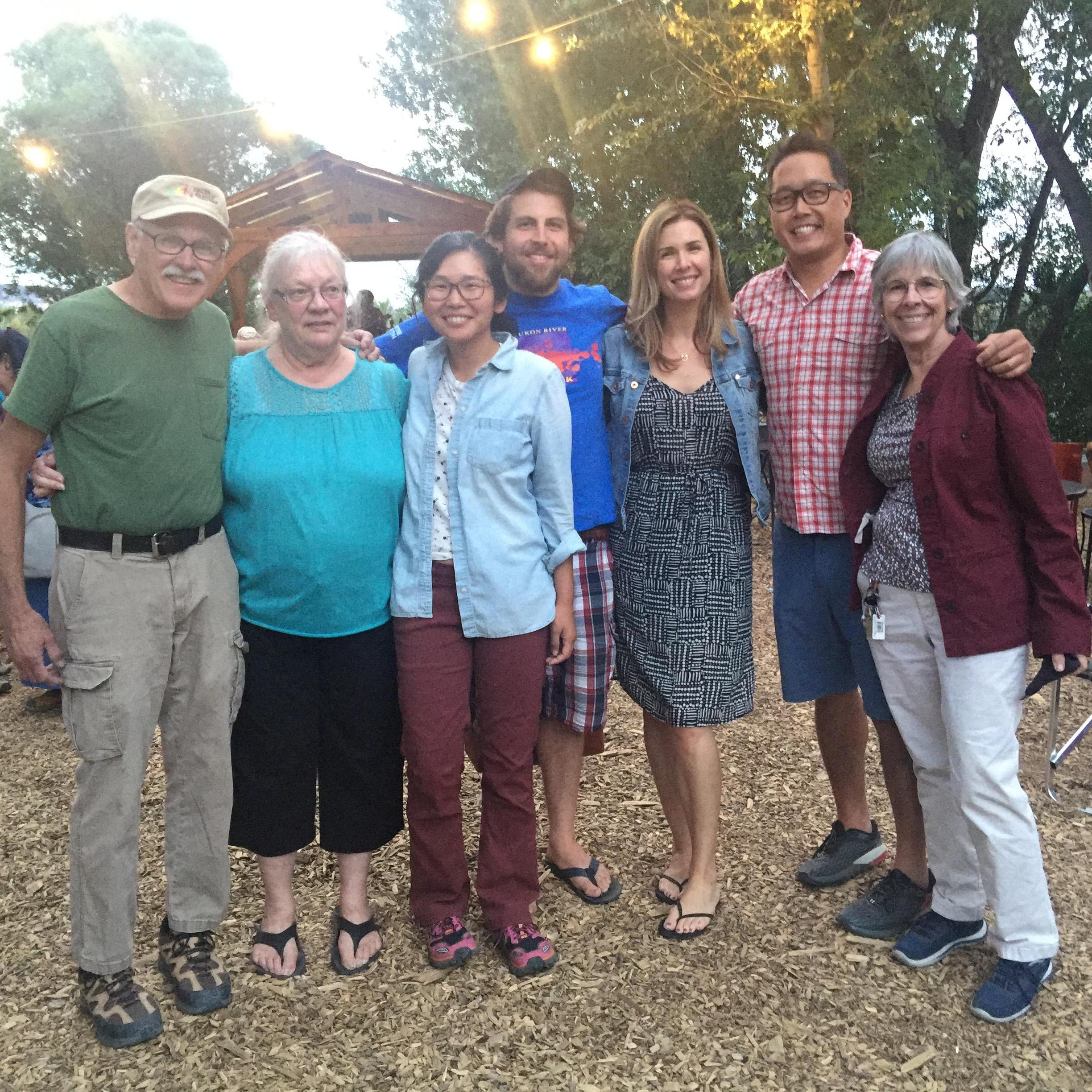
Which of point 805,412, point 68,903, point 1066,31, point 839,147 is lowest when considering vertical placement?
point 68,903

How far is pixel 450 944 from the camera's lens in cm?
274

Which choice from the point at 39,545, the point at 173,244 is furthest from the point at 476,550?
the point at 39,545

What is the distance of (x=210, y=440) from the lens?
93.0 inches

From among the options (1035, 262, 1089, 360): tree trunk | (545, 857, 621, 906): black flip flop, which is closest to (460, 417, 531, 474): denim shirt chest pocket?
(545, 857, 621, 906): black flip flop

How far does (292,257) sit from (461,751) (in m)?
1.37

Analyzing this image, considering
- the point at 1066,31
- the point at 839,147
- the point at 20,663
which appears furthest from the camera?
the point at 1066,31

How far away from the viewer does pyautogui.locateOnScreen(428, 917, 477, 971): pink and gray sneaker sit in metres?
2.72

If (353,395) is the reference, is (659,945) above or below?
below

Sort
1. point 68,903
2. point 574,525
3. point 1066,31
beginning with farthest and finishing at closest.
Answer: point 1066,31 < point 68,903 < point 574,525

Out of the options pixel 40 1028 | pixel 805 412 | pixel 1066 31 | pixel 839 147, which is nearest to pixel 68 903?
pixel 40 1028

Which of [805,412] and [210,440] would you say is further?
[805,412]

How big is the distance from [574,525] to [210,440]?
40.3 inches

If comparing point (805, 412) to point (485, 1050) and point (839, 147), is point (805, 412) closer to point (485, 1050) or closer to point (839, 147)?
point (485, 1050)

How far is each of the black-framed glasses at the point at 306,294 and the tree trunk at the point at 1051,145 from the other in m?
11.0
